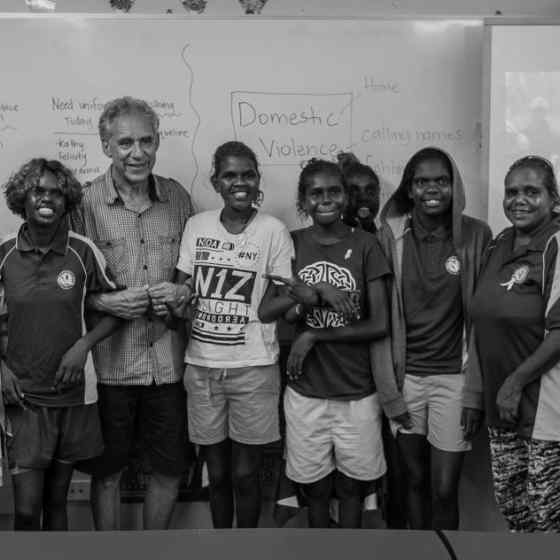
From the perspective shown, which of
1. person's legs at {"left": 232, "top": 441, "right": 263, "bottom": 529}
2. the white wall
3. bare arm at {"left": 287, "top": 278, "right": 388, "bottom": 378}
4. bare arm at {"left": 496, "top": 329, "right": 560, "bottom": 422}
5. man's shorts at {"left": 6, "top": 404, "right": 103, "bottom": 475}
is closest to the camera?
bare arm at {"left": 496, "top": 329, "right": 560, "bottom": 422}

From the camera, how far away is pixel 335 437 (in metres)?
2.27

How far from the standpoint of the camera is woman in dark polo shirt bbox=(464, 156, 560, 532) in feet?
6.49

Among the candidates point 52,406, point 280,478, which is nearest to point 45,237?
point 52,406

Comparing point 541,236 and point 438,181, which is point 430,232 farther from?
point 541,236

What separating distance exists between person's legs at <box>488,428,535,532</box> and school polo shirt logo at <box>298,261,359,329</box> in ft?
1.97

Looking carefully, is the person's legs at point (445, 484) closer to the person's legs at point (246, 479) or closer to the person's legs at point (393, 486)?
the person's legs at point (393, 486)

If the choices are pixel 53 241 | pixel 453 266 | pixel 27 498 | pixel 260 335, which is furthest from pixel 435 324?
pixel 27 498

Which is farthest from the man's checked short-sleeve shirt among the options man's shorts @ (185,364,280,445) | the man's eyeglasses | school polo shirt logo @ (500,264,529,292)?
school polo shirt logo @ (500,264,529,292)

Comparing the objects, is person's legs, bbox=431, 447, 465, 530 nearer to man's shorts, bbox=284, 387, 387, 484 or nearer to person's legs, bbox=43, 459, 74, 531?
man's shorts, bbox=284, 387, 387, 484

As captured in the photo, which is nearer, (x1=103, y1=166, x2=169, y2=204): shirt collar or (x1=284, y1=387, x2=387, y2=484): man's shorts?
(x1=284, y1=387, x2=387, y2=484): man's shorts

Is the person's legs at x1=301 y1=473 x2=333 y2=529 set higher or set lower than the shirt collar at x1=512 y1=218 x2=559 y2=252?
lower

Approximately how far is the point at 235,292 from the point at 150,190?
492 millimetres

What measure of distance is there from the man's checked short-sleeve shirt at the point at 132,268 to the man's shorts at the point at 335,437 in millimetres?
461

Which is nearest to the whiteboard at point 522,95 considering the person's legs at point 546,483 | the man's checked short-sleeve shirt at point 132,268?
the person's legs at point 546,483
